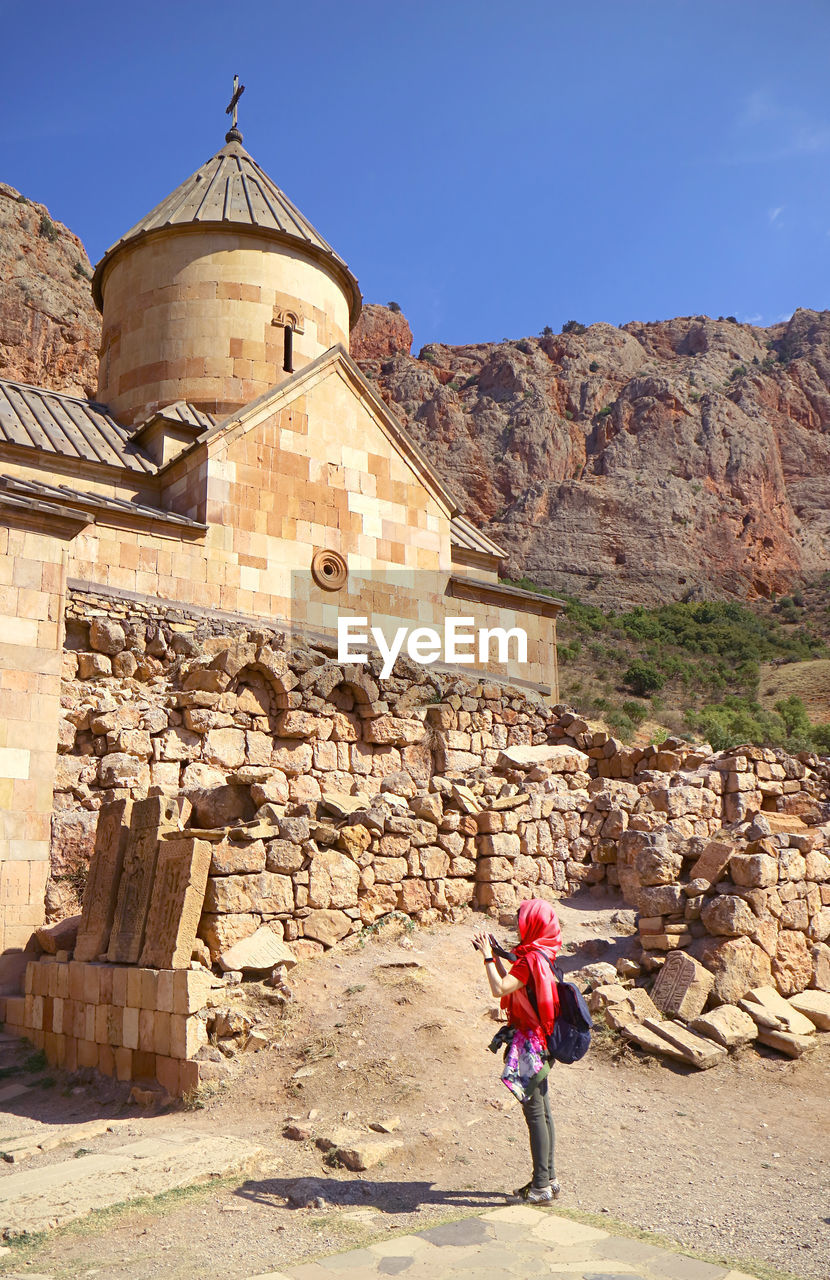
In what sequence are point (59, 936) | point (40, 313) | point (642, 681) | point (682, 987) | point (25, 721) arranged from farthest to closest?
1. point (642, 681)
2. point (40, 313)
3. point (25, 721)
4. point (59, 936)
5. point (682, 987)

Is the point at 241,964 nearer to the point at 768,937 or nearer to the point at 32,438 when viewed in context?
the point at 768,937

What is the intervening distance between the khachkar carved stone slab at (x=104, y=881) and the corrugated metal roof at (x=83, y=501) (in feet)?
11.2

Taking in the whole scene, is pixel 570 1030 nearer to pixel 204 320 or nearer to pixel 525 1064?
pixel 525 1064

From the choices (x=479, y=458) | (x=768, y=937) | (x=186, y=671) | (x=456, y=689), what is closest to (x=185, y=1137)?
(x=768, y=937)

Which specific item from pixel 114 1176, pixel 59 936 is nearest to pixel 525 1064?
pixel 114 1176

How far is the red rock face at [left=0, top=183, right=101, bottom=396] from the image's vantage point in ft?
108

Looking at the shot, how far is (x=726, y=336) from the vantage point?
67.9 metres

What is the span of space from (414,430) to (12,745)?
49515 millimetres

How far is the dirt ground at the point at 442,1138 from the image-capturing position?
13.6 feet

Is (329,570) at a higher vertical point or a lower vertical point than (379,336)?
lower

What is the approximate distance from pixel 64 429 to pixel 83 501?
98.8 inches

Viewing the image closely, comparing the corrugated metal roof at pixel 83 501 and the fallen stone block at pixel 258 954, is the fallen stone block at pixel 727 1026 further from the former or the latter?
the corrugated metal roof at pixel 83 501

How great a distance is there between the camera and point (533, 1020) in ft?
15.2

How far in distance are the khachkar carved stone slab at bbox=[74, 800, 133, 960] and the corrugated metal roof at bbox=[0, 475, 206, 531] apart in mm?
3421
